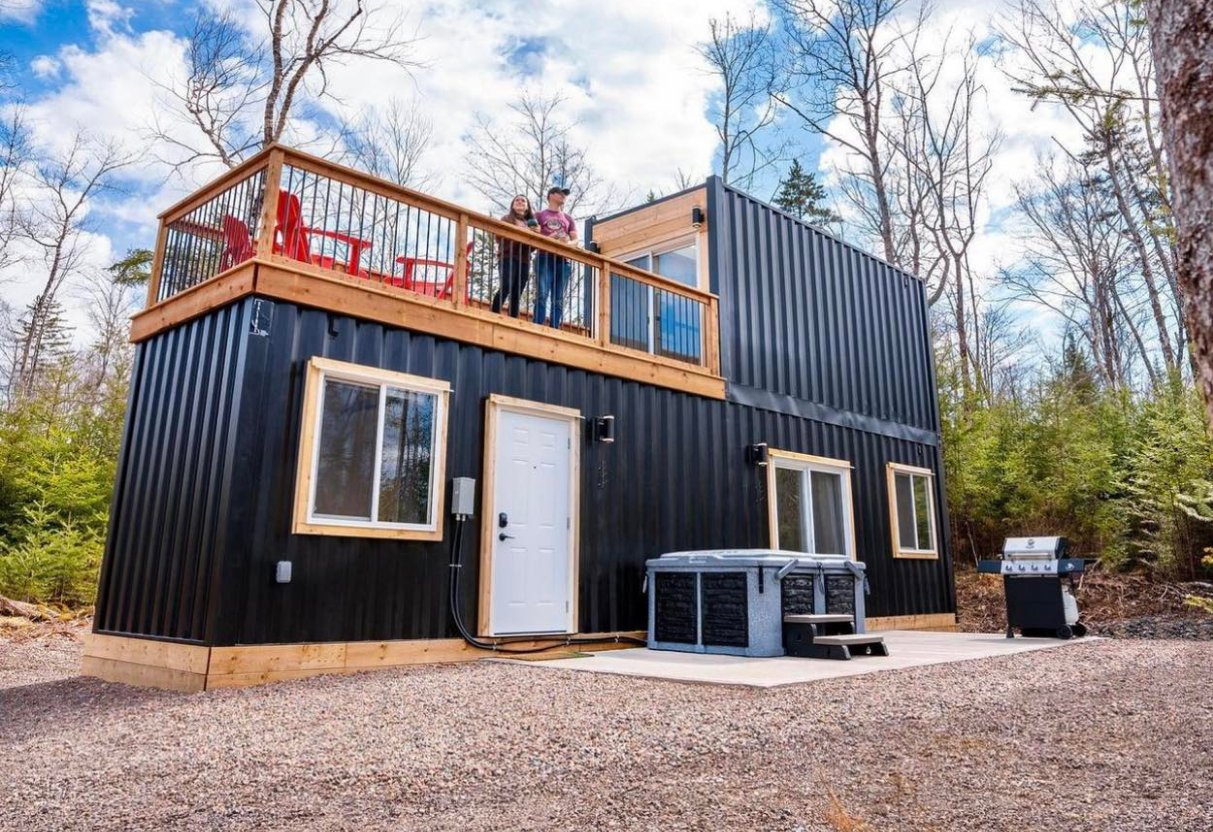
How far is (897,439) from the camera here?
11195mm

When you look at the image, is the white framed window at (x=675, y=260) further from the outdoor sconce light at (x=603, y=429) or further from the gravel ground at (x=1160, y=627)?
the gravel ground at (x=1160, y=627)

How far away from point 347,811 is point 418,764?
1.74ft

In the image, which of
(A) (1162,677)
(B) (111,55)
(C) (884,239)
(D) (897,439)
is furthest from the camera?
(C) (884,239)

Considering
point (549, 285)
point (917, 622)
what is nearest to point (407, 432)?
point (549, 285)

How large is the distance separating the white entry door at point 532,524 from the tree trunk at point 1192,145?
18.1 feet

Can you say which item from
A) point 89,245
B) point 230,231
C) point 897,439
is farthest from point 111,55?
point 897,439

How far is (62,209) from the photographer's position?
60.4ft

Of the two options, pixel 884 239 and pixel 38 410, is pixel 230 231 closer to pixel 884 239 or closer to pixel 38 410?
pixel 38 410

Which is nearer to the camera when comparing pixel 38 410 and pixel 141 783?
pixel 141 783

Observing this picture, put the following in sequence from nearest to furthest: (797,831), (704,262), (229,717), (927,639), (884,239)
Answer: (797,831) < (229,717) < (927,639) < (704,262) < (884,239)

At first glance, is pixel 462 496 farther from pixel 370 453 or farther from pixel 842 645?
pixel 842 645

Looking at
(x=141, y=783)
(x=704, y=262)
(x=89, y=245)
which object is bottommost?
(x=141, y=783)

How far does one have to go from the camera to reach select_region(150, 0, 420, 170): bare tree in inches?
552

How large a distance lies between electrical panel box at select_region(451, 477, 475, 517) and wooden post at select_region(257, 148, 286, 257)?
2086 mm
